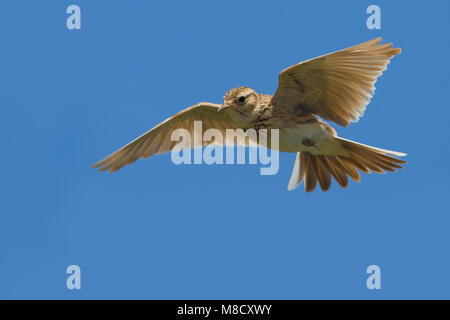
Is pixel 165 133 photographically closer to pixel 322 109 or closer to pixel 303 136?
pixel 303 136

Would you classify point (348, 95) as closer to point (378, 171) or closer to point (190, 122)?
point (378, 171)

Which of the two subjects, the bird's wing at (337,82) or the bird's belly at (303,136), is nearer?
the bird's wing at (337,82)

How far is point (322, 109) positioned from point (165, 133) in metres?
2.40

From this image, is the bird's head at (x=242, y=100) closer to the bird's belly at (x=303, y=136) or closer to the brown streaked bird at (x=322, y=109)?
the brown streaked bird at (x=322, y=109)

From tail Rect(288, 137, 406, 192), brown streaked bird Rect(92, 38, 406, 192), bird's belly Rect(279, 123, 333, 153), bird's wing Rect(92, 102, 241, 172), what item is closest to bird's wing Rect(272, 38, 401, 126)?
brown streaked bird Rect(92, 38, 406, 192)

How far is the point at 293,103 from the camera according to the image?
8773mm

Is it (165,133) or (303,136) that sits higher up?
(165,133)

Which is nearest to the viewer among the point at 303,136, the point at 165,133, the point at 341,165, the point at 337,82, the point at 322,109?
the point at 337,82

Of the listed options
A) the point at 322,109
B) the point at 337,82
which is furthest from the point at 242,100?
the point at 337,82

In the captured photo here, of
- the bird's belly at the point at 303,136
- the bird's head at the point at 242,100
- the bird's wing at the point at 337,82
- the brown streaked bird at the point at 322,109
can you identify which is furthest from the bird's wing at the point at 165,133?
the bird's wing at the point at 337,82

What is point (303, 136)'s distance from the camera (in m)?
8.79

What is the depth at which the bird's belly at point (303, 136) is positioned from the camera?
28.7 ft

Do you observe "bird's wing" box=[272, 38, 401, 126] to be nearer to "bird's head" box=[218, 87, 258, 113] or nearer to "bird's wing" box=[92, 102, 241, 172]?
"bird's head" box=[218, 87, 258, 113]

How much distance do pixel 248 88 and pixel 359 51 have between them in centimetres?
149
